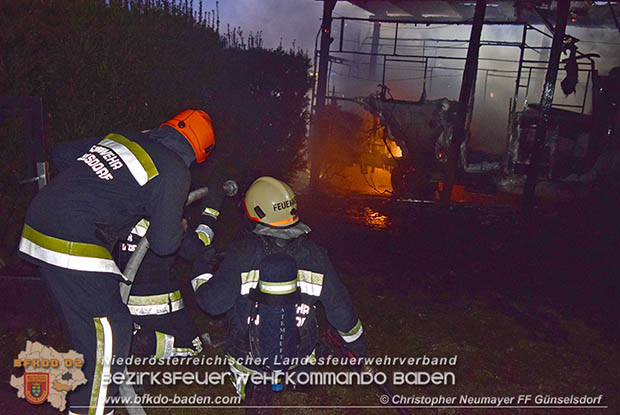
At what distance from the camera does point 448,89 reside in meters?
21.4

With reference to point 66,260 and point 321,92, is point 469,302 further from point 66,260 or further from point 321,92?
point 321,92

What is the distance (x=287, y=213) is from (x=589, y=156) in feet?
36.8

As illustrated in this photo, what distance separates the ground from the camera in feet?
13.5

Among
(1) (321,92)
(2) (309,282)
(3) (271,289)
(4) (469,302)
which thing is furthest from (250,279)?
(1) (321,92)

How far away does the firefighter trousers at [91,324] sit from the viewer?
2637mm

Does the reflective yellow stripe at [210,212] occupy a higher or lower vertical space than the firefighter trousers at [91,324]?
higher

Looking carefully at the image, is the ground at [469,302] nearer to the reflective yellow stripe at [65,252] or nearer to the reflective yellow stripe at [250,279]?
the reflective yellow stripe at [250,279]

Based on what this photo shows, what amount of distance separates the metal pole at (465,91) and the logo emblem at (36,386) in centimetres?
882

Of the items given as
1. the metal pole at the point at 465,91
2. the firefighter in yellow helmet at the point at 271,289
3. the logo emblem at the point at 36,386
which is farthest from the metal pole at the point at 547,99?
the logo emblem at the point at 36,386

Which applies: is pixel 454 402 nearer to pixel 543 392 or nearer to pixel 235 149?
pixel 543 392

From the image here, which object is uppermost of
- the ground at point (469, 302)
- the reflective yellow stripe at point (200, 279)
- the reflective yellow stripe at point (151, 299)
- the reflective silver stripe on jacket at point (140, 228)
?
the reflective silver stripe on jacket at point (140, 228)

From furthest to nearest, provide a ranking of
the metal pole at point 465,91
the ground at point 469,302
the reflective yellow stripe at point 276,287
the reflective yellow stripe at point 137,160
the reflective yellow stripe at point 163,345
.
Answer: the metal pole at point 465,91, the ground at point 469,302, the reflective yellow stripe at point 163,345, the reflective yellow stripe at point 276,287, the reflective yellow stripe at point 137,160

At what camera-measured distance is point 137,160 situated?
271 cm

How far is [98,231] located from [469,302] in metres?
4.82
